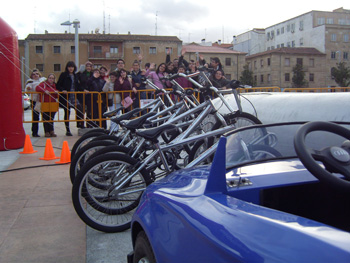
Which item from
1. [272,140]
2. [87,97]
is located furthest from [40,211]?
[87,97]

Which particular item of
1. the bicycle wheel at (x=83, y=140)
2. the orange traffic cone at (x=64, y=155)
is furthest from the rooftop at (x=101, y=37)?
the bicycle wheel at (x=83, y=140)

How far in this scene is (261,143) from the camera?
2176mm

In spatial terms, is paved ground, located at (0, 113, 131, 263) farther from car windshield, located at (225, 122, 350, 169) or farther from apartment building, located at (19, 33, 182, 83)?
apartment building, located at (19, 33, 182, 83)

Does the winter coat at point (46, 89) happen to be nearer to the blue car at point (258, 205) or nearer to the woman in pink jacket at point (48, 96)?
the woman in pink jacket at point (48, 96)

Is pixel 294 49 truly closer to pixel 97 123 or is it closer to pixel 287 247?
pixel 97 123

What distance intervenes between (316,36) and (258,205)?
77788 mm

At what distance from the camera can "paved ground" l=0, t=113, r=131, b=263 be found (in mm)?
2965

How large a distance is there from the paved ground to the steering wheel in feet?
6.52

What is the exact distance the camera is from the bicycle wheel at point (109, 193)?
333cm

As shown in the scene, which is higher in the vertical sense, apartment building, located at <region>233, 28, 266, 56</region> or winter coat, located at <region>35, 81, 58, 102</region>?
apartment building, located at <region>233, 28, 266, 56</region>

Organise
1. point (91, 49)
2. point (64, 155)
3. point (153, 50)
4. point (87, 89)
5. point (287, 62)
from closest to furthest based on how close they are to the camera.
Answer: point (64, 155), point (87, 89), point (91, 49), point (153, 50), point (287, 62)

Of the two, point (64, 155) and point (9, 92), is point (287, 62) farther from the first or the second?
point (64, 155)

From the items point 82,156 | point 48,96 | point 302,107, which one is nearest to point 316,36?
point 48,96

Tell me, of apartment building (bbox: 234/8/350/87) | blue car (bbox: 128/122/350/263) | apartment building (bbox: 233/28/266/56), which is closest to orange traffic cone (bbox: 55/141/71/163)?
blue car (bbox: 128/122/350/263)
